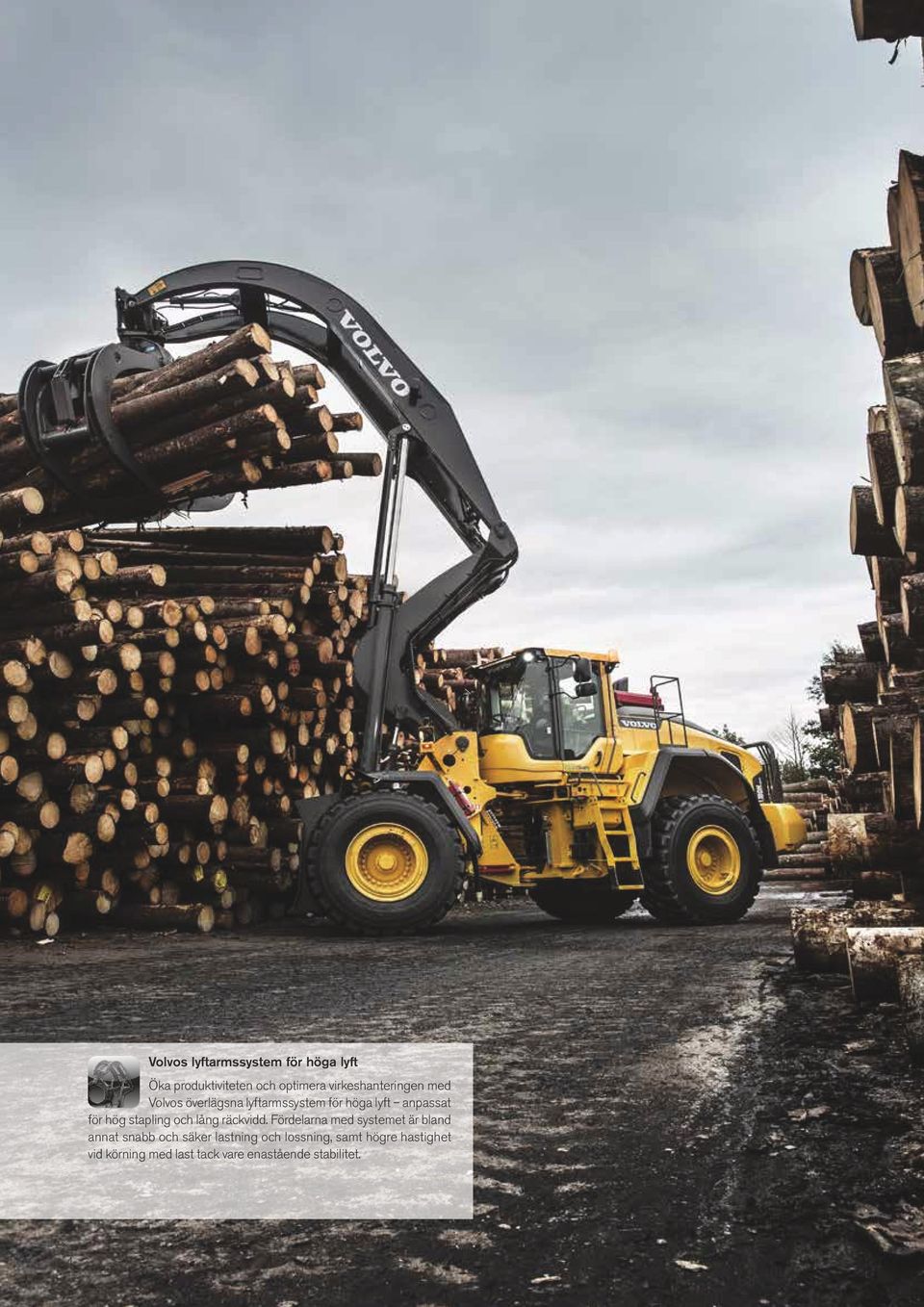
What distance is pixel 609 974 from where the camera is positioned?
214 inches

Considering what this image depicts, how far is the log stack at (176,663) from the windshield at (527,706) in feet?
6.06

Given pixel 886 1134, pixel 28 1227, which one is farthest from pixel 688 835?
pixel 28 1227

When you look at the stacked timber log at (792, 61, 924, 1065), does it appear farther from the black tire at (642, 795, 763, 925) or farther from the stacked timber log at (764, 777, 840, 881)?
the stacked timber log at (764, 777, 840, 881)

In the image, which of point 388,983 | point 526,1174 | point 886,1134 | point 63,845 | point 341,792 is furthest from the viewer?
point 341,792

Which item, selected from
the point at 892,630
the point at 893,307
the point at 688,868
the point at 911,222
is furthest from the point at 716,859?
the point at 911,222

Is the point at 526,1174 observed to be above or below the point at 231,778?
below

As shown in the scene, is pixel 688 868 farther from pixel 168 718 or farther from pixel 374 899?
pixel 168 718

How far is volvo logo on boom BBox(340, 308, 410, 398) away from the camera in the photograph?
32.8 feet

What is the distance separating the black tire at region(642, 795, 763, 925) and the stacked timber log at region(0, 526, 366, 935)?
3.44 meters

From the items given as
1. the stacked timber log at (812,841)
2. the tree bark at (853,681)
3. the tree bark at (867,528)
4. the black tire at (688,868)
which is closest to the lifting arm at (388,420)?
the black tire at (688,868)

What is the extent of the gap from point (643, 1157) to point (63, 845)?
6.67m

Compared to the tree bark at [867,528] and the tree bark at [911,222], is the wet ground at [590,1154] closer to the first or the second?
the tree bark at [867,528]

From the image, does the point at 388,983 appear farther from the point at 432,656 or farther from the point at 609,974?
the point at 432,656

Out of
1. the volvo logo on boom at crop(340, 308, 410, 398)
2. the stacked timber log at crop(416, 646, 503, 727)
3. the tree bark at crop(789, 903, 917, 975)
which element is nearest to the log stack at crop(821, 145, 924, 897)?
the tree bark at crop(789, 903, 917, 975)
